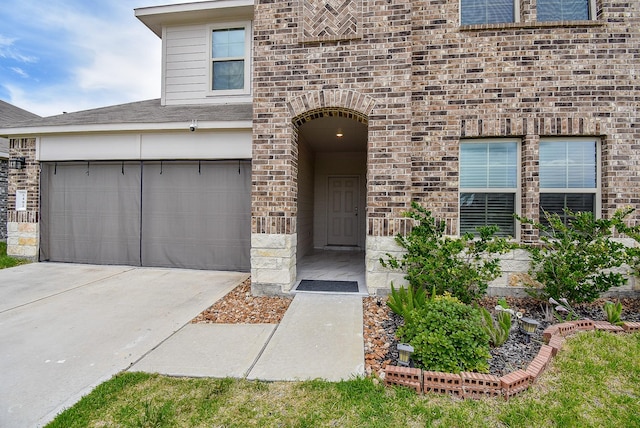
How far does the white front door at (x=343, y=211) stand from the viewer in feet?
28.6

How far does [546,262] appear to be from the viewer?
3.82m

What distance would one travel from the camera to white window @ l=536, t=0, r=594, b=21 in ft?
14.7

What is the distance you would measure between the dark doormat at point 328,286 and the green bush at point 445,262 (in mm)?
748

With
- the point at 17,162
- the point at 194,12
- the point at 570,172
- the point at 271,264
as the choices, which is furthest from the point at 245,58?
the point at 570,172

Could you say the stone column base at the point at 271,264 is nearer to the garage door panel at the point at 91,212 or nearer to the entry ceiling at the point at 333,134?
the entry ceiling at the point at 333,134

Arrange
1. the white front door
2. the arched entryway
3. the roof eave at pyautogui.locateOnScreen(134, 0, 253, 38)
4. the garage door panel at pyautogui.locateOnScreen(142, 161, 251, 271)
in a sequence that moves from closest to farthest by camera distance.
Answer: the garage door panel at pyautogui.locateOnScreen(142, 161, 251, 271)
the roof eave at pyautogui.locateOnScreen(134, 0, 253, 38)
the arched entryway
the white front door

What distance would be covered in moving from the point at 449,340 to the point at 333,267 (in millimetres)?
3603

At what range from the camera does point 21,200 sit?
6.53 meters

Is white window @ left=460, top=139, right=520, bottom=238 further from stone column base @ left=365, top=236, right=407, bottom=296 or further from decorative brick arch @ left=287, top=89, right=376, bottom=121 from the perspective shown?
decorative brick arch @ left=287, top=89, right=376, bottom=121

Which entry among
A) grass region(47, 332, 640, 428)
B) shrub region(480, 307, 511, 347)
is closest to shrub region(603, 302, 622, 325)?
grass region(47, 332, 640, 428)

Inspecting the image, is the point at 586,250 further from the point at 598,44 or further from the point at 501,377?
the point at 598,44

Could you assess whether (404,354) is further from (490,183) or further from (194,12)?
(194,12)

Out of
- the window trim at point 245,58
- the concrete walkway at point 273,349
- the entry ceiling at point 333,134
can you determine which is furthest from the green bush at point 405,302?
the window trim at point 245,58

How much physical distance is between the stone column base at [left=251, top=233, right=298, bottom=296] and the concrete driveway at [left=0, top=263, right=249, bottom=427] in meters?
0.67
